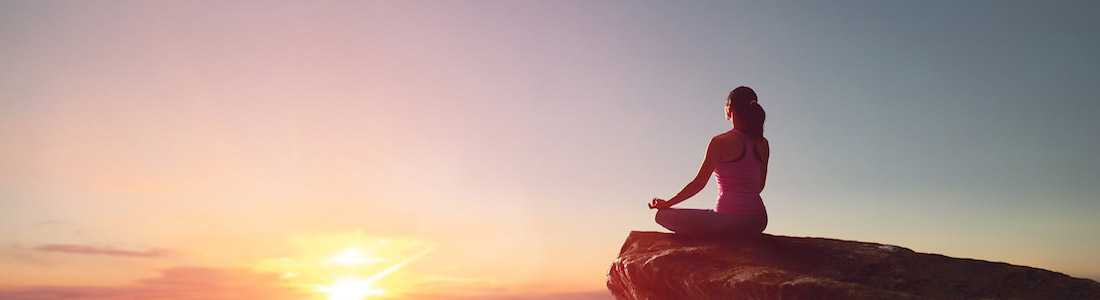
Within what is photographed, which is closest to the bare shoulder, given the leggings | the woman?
the woman

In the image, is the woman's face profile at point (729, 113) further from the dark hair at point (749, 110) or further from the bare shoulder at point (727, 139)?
the bare shoulder at point (727, 139)

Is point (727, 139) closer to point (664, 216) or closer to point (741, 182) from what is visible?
point (741, 182)

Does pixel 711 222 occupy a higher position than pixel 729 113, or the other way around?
pixel 729 113

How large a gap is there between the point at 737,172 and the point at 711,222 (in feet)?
2.70

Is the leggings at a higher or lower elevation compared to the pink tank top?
lower

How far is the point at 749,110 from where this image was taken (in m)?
9.55

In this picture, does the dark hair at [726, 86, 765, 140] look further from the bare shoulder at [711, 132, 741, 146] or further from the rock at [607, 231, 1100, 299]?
the rock at [607, 231, 1100, 299]

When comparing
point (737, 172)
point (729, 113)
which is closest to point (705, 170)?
point (737, 172)

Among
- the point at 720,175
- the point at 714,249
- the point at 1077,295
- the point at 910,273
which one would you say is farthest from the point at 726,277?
the point at 1077,295

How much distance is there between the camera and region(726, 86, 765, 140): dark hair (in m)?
9.54

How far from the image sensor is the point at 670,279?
379 inches

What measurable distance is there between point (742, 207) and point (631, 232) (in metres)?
2.34

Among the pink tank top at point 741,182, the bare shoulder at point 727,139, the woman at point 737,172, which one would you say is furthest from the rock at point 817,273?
the bare shoulder at point 727,139

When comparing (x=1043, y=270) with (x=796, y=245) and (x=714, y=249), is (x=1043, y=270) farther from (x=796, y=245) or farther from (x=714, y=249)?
(x=714, y=249)
